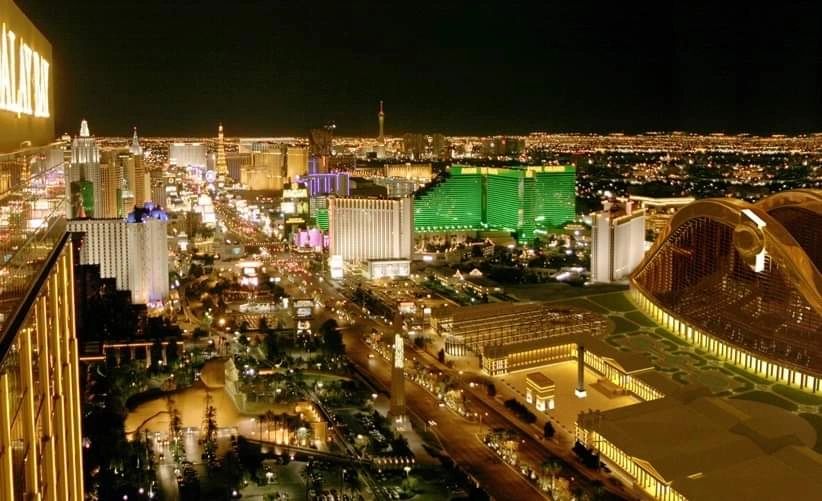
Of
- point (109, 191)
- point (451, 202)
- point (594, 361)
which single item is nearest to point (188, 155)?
point (451, 202)

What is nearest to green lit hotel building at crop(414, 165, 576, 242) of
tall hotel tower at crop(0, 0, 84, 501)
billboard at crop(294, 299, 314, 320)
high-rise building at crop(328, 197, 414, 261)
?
high-rise building at crop(328, 197, 414, 261)

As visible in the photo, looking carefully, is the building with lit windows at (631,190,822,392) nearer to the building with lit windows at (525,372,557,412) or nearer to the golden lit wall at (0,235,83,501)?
the building with lit windows at (525,372,557,412)

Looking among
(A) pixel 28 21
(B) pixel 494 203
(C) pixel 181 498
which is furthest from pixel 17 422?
(B) pixel 494 203

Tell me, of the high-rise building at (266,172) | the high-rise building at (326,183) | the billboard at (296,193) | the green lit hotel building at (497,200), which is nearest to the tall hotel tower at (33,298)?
the green lit hotel building at (497,200)

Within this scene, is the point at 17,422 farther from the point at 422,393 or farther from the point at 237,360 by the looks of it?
the point at 237,360

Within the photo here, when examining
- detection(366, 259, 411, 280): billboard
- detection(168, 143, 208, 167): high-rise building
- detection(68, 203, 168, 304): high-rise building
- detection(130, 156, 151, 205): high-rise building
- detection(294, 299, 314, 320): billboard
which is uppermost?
detection(168, 143, 208, 167): high-rise building

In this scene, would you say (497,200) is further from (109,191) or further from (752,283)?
(752,283)
